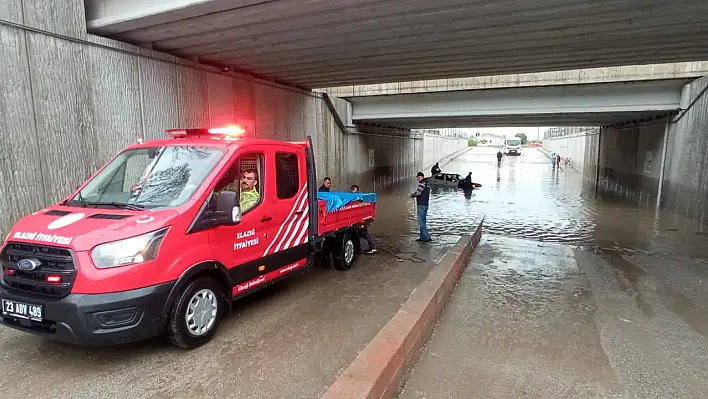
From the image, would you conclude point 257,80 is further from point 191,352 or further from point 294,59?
point 191,352

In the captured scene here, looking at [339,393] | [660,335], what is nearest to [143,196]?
[339,393]

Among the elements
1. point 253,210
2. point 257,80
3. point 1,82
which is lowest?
point 253,210

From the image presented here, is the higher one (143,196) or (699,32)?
(699,32)

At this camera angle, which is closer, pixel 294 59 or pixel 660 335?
pixel 660 335

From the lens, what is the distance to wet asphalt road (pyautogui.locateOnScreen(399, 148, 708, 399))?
3.69m

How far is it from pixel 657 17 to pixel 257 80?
1101 cm

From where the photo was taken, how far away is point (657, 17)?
836 cm

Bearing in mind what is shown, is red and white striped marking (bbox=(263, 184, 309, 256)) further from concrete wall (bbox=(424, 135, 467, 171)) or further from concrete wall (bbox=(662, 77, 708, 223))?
concrete wall (bbox=(424, 135, 467, 171))

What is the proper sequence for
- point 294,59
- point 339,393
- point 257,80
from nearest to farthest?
point 339,393, point 294,59, point 257,80

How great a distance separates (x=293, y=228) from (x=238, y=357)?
79.3 inches

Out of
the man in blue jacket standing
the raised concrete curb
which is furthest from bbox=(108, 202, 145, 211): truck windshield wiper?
the man in blue jacket standing

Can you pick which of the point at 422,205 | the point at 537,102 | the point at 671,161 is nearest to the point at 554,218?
the point at 422,205

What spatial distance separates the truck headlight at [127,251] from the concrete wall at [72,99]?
5.14 metres

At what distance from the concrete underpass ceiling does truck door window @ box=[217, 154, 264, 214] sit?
13.5 feet
